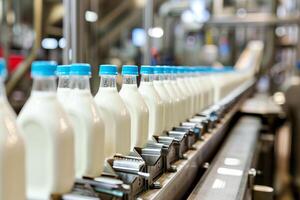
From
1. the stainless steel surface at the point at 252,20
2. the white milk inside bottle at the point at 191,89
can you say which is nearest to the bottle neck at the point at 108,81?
the white milk inside bottle at the point at 191,89

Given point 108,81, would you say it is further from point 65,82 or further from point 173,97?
point 173,97

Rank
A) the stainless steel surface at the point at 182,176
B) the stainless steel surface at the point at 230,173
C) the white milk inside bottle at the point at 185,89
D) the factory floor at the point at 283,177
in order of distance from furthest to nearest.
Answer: the factory floor at the point at 283,177, the white milk inside bottle at the point at 185,89, the stainless steel surface at the point at 230,173, the stainless steel surface at the point at 182,176

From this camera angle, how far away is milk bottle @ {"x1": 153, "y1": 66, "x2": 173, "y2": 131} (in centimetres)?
124

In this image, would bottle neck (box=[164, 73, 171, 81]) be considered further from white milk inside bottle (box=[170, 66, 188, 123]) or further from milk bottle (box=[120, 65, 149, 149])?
milk bottle (box=[120, 65, 149, 149])

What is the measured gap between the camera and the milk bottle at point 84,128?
0.74 m

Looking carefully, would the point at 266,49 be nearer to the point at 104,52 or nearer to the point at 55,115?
the point at 104,52

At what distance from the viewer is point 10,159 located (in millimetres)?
573

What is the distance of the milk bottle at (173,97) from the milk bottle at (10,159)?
0.76 metres

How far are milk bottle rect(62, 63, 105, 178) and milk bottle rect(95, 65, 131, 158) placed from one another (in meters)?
0.10

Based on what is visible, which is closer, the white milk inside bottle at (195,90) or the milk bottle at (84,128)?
the milk bottle at (84,128)

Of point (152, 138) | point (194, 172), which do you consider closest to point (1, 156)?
point (152, 138)

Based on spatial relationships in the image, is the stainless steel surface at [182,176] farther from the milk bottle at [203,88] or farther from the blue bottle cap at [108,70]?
the blue bottle cap at [108,70]

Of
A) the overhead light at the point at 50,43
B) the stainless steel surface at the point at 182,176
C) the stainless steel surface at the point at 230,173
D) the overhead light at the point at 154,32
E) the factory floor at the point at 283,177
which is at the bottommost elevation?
the factory floor at the point at 283,177

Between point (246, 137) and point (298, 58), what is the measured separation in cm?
357
